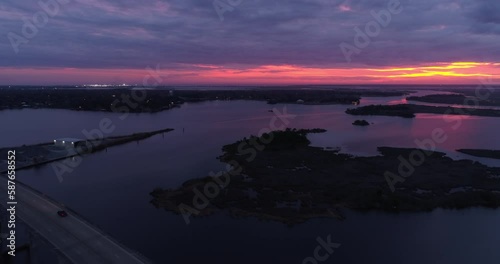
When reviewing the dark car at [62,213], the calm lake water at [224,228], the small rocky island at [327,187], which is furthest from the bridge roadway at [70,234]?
the small rocky island at [327,187]

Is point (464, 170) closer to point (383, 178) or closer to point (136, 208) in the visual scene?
point (383, 178)

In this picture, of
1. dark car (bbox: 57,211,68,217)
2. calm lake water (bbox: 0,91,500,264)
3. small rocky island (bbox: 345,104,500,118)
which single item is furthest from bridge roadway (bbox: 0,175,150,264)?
small rocky island (bbox: 345,104,500,118)

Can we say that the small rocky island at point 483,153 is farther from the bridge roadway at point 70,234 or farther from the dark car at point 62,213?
the dark car at point 62,213

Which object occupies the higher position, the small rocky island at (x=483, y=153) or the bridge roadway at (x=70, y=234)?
the bridge roadway at (x=70, y=234)

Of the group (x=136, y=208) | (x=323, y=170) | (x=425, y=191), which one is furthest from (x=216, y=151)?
(x=425, y=191)

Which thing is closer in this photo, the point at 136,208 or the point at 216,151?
the point at 136,208

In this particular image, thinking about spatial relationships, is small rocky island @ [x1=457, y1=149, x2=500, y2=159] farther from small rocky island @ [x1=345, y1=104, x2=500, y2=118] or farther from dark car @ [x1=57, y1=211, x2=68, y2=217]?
dark car @ [x1=57, y1=211, x2=68, y2=217]
